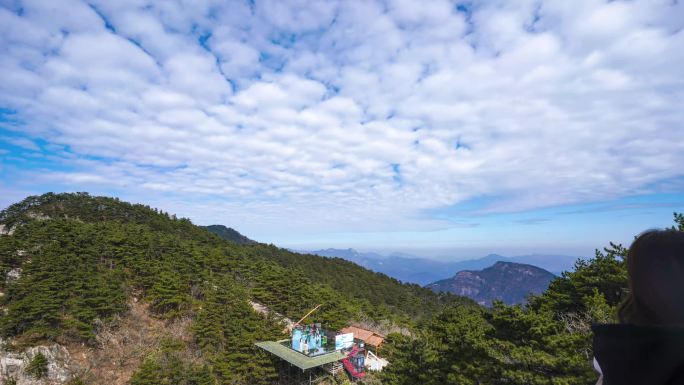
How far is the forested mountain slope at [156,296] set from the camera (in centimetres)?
1877

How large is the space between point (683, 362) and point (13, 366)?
2621 cm

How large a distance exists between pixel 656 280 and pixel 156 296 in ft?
92.8

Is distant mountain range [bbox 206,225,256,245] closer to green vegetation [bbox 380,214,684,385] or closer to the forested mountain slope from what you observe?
the forested mountain slope

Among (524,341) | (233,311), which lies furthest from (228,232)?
(524,341)

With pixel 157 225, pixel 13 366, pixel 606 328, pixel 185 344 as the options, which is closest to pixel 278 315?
pixel 185 344

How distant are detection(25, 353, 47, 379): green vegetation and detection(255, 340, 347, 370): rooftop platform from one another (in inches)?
430

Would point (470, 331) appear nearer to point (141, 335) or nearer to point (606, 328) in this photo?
point (606, 328)

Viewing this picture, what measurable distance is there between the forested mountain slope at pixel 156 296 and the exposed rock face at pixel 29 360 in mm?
821

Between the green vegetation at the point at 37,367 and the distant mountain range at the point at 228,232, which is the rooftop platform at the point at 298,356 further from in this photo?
the distant mountain range at the point at 228,232

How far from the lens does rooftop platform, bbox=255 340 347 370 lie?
652 inches

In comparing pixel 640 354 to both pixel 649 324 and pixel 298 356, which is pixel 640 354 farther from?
pixel 298 356

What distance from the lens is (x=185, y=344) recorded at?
835 inches

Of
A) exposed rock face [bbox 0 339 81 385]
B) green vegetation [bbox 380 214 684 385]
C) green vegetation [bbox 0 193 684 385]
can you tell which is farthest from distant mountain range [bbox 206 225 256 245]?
green vegetation [bbox 380 214 684 385]

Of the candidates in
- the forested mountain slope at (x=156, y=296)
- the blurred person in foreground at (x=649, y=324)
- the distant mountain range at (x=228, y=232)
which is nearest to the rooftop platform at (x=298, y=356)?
the forested mountain slope at (x=156, y=296)
